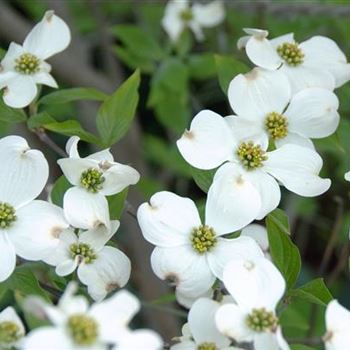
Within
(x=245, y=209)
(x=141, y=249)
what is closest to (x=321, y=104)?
(x=245, y=209)

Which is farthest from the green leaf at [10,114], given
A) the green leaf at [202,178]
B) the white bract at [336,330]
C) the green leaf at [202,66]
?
the green leaf at [202,66]

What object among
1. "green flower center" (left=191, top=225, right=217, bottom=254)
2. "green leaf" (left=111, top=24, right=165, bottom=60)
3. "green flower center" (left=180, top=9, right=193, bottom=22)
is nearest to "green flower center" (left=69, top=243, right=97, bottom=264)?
"green flower center" (left=191, top=225, right=217, bottom=254)

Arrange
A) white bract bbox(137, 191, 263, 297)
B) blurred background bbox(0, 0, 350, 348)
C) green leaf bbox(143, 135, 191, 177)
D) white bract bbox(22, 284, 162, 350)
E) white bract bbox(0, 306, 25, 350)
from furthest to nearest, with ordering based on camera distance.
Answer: green leaf bbox(143, 135, 191, 177), blurred background bbox(0, 0, 350, 348), white bract bbox(137, 191, 263, 297), white bract bbox(0, 306, 25, 350), white bract bbox(22, 284, 162, 350)

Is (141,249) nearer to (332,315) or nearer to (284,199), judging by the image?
(284,199)

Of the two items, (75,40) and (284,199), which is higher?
(75,40)

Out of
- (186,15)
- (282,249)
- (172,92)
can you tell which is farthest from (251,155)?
(186,15)

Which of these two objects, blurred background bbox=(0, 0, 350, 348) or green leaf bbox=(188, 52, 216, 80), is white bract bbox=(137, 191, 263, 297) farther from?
green leaf bbox=(188, 52, 216, 80)

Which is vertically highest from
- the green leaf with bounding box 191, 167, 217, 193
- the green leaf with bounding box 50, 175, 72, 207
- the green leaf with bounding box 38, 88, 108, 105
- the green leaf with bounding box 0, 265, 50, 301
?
the green leaf with bounding box 38, 88, 108, 105

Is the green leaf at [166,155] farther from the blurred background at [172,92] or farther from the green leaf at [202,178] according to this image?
the green leaf at [202,178]
